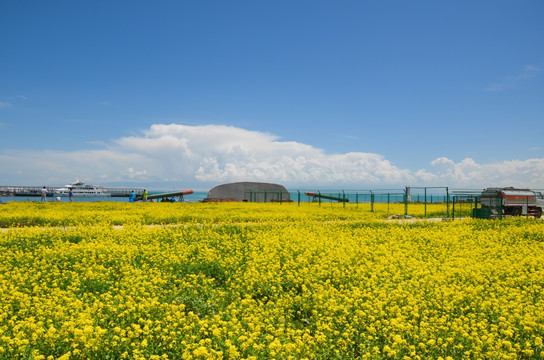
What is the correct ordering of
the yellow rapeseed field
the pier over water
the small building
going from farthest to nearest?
the pier over water → the small building → the yellow rapeseed field

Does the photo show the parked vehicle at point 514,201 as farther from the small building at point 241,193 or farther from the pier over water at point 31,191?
the pier over water at point 31,191

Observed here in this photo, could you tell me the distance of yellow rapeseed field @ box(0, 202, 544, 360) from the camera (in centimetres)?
445

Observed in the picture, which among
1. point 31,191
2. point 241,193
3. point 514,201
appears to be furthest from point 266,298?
point 31,191

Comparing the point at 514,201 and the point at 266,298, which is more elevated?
the point at 514,201

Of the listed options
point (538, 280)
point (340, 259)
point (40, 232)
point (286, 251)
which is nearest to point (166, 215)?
point (40, 232)

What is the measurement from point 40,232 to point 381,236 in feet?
43.1

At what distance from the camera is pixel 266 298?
6.73 m

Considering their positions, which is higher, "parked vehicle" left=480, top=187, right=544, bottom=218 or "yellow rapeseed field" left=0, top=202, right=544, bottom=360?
"parked vehicle" left=480, top=187, right=544, bottom=218

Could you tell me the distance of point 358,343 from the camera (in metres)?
5.04

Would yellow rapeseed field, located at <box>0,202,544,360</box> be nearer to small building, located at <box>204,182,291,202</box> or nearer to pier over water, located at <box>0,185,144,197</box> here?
small building, located at <box>204,182,291,202</box>

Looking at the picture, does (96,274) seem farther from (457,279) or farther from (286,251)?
(457,279)

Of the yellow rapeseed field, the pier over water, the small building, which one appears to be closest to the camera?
the yellow rapeseed field

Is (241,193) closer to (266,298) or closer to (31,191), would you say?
(266,298)

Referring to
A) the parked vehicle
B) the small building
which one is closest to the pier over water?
the small building
